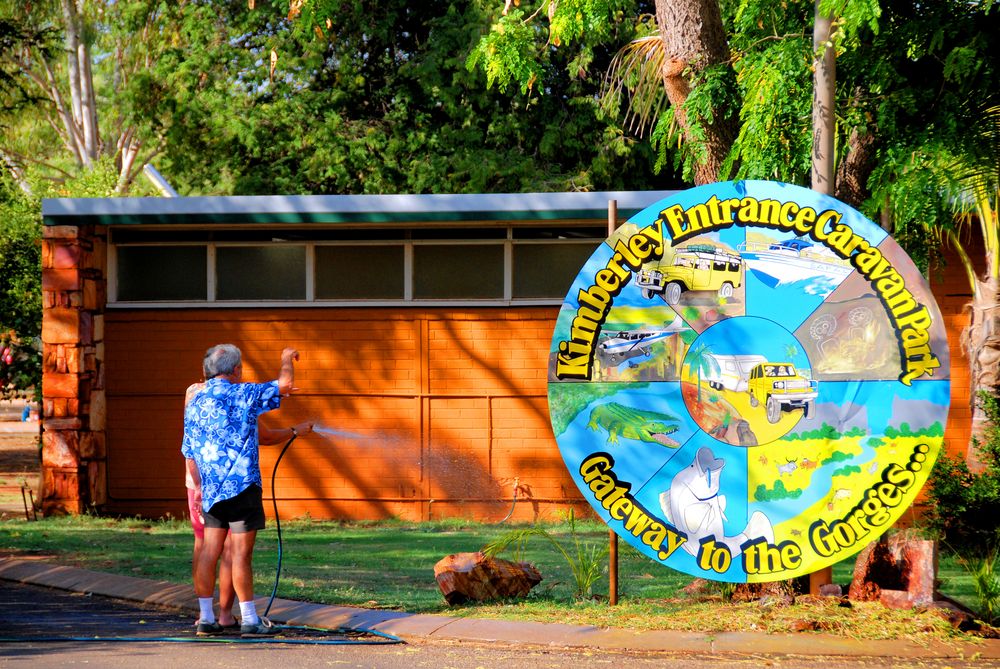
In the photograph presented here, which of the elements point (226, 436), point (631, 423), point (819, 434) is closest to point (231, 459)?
point (226, 436)

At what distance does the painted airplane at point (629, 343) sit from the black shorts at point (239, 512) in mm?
2331

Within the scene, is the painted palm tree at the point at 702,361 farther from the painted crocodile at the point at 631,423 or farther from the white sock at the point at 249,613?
the white sock at the point at 249,613

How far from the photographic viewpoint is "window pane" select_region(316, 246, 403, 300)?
13.8 m

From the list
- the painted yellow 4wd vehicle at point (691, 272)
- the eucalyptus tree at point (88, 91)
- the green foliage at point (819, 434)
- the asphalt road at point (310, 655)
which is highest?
→ the eucalyptus tree at point (88, 91)

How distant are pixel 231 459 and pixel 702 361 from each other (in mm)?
2959

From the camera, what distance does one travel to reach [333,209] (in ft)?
42.2

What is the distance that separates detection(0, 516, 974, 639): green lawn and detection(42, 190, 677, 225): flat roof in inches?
132

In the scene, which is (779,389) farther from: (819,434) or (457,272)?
(457,272)

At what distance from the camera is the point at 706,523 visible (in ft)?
24.2

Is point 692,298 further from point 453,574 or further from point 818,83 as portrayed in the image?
point 453,574

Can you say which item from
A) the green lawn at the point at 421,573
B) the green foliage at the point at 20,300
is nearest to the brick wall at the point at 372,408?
the green lawn at the point at 421,573

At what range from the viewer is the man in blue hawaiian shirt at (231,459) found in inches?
268

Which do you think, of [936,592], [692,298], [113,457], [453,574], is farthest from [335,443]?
[936,592]

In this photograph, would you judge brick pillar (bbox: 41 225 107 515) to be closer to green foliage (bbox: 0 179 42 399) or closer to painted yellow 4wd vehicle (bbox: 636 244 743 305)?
green foliage (bbox: 0 179 42 399)
